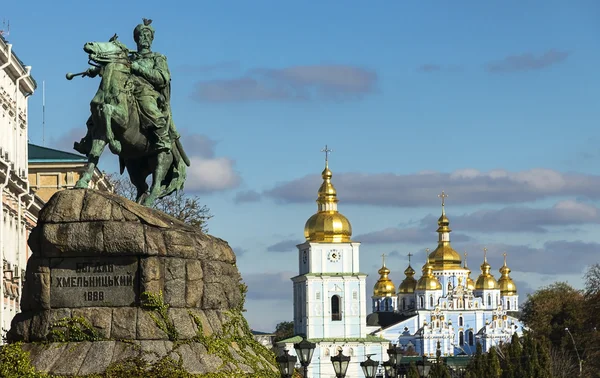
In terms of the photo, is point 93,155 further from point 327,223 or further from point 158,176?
point 327,223

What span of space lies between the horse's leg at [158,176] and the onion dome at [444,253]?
169335mm

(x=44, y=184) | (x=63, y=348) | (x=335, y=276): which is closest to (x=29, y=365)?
(x=63, y=348)

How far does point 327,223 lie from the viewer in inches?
5920

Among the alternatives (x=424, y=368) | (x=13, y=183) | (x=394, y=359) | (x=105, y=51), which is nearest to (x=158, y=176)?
(x=105, y=51)

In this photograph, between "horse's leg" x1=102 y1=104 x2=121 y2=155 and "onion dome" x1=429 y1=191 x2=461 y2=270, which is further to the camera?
"onion dome" x1=429 y1=191 x2=461 y2=270

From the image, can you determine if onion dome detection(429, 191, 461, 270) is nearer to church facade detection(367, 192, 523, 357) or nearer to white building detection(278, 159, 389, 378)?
church facade detection(367, 192, 523, 357)

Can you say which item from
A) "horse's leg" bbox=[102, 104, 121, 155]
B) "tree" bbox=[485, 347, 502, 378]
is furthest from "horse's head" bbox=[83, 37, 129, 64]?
"tree" bbox=[485, 347, 502, 378]

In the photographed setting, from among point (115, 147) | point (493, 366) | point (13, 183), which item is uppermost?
point (13, 183)

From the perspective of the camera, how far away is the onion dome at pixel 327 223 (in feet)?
491

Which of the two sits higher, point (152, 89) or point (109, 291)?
point (152, 89)

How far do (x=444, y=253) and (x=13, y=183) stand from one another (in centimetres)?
14477

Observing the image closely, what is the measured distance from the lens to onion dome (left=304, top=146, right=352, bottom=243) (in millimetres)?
149625

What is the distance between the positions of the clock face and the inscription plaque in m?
128

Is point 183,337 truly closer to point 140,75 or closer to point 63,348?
point 63,348
